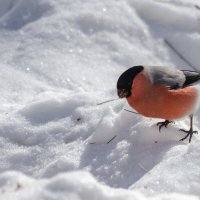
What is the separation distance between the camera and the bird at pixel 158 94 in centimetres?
313

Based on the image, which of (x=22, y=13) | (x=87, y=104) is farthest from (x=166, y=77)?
(x=22, y=13)

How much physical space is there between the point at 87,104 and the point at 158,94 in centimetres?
46

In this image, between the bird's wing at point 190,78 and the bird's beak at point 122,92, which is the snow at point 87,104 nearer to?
the bird's beak at point 122,92

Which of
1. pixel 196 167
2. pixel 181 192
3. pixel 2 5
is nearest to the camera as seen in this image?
pixel 181 192

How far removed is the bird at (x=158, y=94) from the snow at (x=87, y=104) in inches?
2.9

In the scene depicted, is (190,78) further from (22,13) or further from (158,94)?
(22,13)

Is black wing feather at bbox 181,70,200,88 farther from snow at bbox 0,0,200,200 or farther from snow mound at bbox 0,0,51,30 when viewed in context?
snow mound at bbox 0,0,51,30

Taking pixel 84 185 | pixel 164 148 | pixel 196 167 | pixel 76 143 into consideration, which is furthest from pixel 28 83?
pixel 84 185

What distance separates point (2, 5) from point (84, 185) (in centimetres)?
296

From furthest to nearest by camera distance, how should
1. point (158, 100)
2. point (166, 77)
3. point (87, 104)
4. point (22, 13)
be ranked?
point (22, 13)
point (87, 104)
point (166, 77)
point (158, 100)

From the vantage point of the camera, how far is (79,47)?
418cm

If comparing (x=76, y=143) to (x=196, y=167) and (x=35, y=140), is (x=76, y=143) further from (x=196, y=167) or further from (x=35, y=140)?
(x=196, y=167)

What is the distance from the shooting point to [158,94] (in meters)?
3.16

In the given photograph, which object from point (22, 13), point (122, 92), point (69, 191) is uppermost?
point (69, 191)
